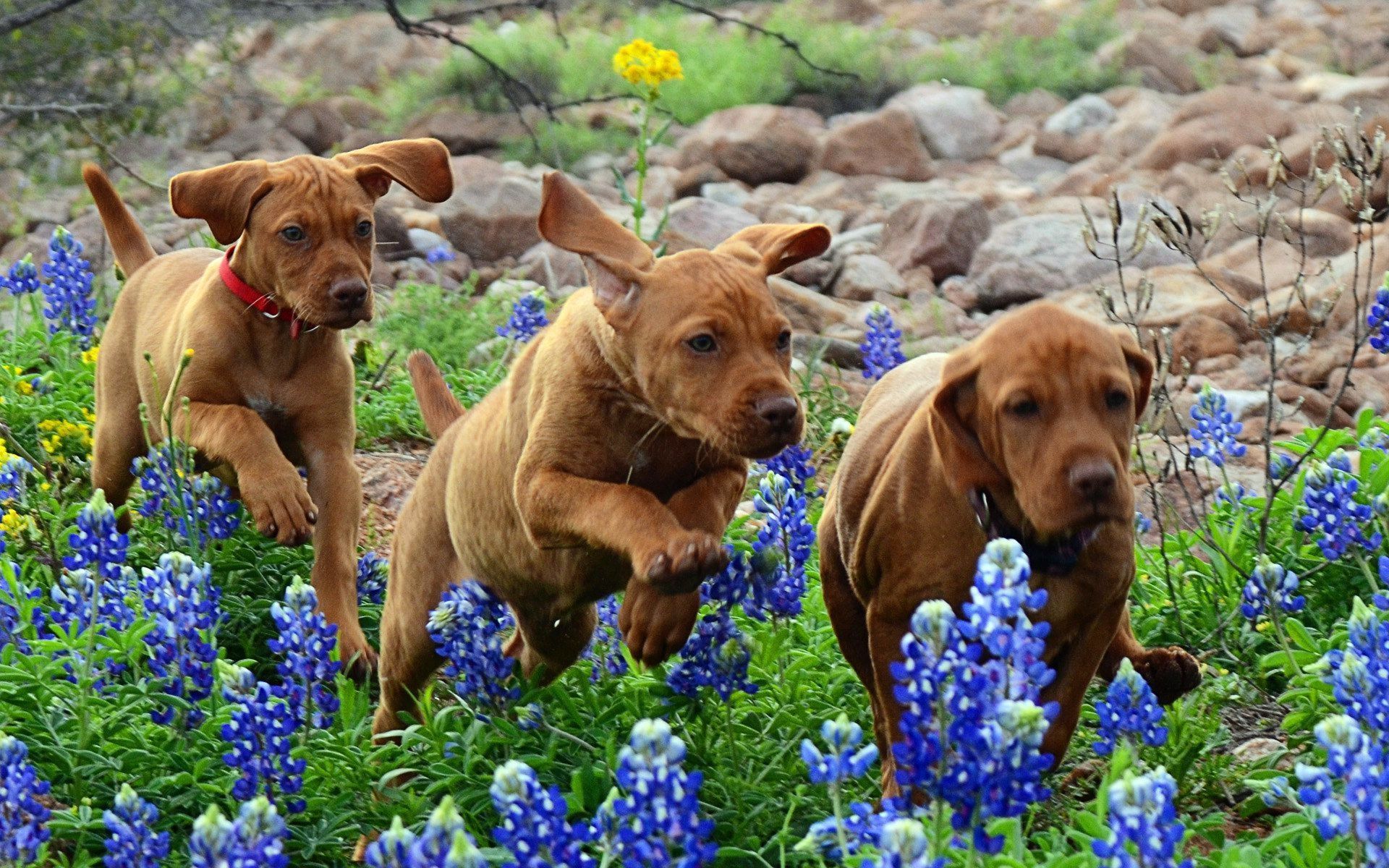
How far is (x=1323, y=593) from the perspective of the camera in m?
5.65

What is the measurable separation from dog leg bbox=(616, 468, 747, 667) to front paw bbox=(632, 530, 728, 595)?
15 centimetres

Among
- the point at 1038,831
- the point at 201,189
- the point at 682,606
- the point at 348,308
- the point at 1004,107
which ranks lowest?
the point at 1038,831

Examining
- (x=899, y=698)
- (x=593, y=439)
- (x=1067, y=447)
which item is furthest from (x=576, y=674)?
(x=899, y=698)

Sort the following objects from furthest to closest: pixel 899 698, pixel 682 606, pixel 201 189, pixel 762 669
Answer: pixel 201 189 < pixel 762 669 < pixel 682 606 < pixel 899 698

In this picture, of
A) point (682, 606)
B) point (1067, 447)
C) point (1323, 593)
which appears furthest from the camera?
point (1323, 593)

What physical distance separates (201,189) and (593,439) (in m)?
2.20

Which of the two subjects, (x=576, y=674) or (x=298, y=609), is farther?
(x=576, y=674)

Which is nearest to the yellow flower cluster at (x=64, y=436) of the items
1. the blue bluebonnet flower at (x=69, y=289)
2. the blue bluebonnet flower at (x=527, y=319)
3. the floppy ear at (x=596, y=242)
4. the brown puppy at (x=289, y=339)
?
the blue bluebonnet flower at (x=69, y=289)

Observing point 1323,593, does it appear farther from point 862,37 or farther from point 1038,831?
point 862,37

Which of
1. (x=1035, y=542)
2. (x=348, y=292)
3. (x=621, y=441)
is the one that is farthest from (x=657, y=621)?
(x=348, y=292)

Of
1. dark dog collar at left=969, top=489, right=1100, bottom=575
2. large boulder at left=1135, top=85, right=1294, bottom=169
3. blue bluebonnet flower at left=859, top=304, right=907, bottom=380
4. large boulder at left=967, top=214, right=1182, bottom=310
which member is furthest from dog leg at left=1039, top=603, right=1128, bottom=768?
large boulder at left=1135, top=85, right=1294, bottom=169

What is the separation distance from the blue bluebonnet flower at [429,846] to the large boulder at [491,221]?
10360mm

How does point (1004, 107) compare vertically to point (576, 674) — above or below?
above

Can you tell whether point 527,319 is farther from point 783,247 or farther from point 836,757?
point 836,757
